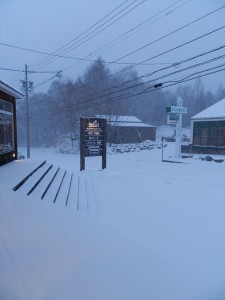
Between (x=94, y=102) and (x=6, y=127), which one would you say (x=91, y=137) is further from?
(x=94, y=102)

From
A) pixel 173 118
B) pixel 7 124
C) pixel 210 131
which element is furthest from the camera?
pixel 210 131

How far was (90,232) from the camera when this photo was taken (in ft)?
17.0

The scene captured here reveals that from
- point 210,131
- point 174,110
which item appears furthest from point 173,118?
point 210,131

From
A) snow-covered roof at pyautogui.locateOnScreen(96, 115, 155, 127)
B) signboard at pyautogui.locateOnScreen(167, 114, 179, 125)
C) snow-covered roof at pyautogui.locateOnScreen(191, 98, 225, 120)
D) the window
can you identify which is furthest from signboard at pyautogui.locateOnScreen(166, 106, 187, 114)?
the window

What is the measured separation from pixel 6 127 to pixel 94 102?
22.5 m

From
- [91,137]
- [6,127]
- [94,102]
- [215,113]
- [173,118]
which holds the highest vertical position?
[94,102]

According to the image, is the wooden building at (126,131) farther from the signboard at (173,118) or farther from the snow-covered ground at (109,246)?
the snow-covered ground at (109,246)

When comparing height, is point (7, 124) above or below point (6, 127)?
above

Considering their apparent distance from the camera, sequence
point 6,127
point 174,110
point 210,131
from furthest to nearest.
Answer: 1. point 210,131
2. point 174,110
3. point 6,127

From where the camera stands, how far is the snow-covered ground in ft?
10.9

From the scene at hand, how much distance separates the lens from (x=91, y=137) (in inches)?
554

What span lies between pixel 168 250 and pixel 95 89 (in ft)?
114

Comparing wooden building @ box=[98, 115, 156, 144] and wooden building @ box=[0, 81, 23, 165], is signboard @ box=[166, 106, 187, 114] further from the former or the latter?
wooden building @ box=[0, 81, 23, 165]

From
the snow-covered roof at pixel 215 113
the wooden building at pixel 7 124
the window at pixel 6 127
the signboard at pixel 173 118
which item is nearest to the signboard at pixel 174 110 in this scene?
the signboard at pixel 173 118
